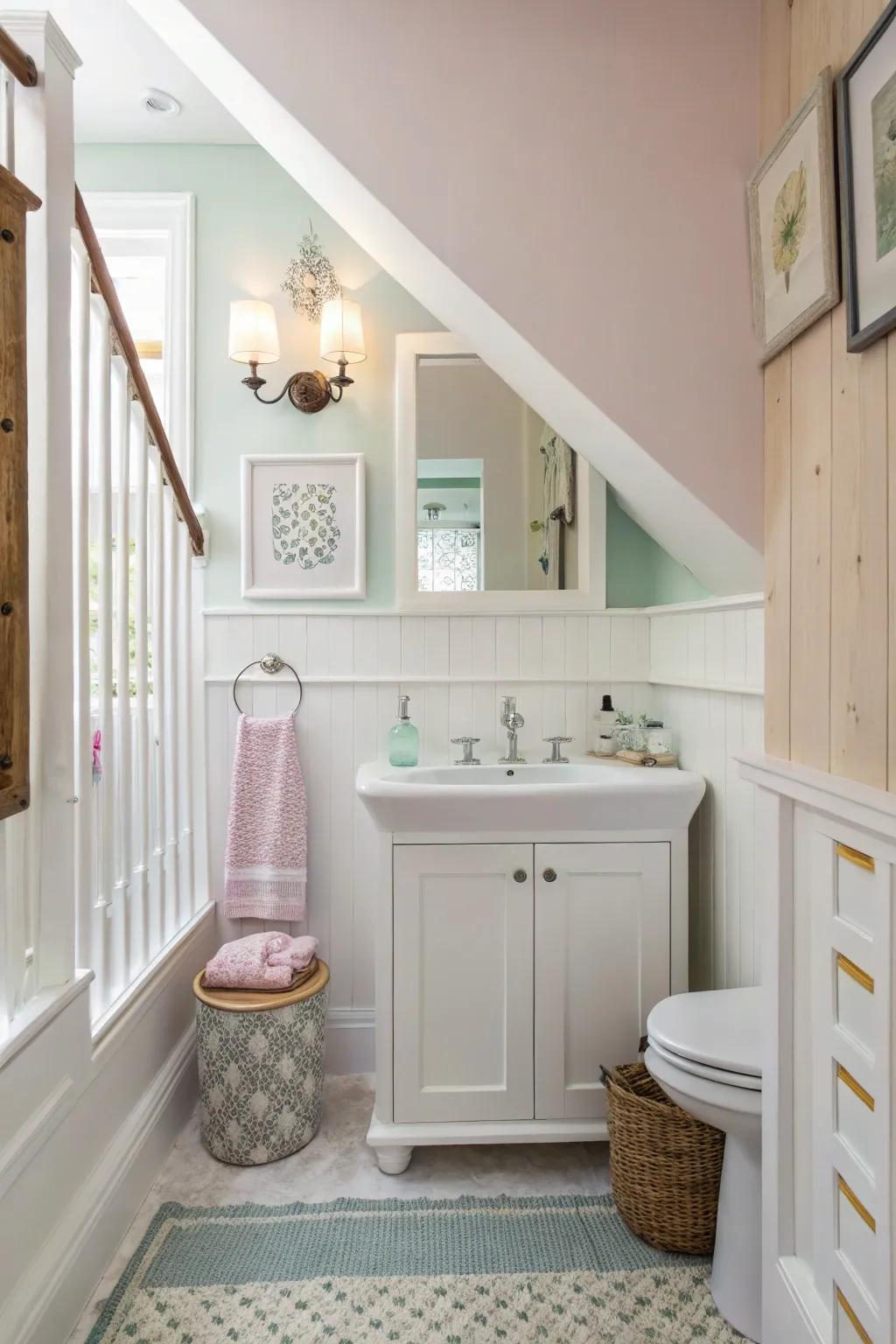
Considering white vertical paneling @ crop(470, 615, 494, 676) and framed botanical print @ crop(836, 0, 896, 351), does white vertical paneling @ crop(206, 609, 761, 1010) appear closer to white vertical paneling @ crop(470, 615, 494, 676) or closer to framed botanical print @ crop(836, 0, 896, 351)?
white vertical paneling @ crop(470, 615, 494, 676)

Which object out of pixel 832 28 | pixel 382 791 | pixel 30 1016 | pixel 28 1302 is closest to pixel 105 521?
pixel 382 791

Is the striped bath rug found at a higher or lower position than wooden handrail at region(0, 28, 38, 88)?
lower

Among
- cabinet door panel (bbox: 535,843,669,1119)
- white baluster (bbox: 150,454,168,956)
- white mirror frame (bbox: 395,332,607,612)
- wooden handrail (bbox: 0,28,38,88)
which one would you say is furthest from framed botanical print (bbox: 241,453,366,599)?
wooden handrail (bbox: 0,28,38,88)

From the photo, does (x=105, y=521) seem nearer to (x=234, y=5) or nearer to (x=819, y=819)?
(x=234, y=5)

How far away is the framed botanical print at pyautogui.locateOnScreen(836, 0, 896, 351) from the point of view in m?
0.94

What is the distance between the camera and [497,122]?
4.82 feet

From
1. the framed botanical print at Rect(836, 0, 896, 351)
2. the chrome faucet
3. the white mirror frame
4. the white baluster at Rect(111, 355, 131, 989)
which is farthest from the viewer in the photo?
the white mirror frame

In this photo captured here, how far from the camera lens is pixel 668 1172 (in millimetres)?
1540

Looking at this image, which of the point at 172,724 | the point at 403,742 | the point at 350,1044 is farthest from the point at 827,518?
the point at 350,1044

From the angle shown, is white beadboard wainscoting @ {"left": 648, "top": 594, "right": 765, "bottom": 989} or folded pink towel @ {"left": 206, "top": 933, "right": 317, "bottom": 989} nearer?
white beadboard wainscoting @ {"left": 648, "top": 594, "right": 765, "bottom": 989}

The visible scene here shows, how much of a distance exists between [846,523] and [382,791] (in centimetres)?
106

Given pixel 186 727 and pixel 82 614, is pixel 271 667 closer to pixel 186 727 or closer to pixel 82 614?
pixel 186 727

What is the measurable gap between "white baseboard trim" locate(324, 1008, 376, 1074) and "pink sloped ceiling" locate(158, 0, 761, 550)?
5.78 ft

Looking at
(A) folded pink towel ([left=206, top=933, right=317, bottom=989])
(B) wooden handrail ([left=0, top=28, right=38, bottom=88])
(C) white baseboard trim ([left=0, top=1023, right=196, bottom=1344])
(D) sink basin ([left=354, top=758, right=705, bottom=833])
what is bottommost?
(C) white baseboard trim ([left=0, top=1023, right=196, bottom=1344])
